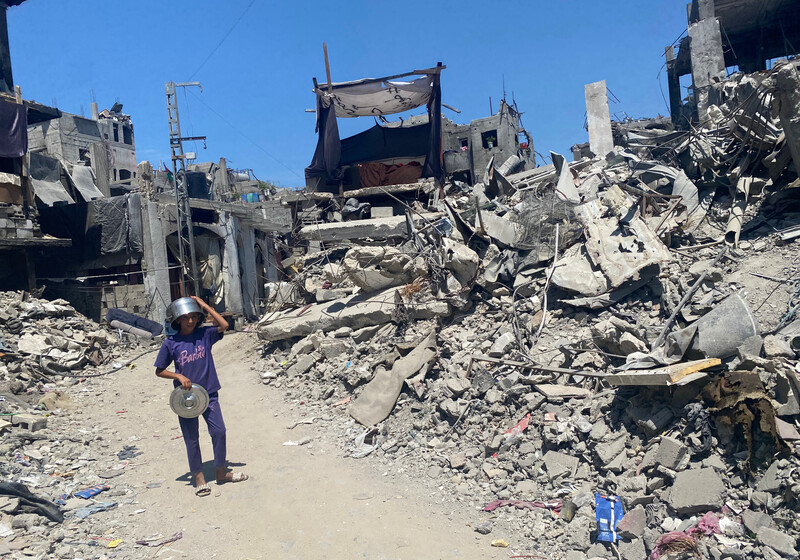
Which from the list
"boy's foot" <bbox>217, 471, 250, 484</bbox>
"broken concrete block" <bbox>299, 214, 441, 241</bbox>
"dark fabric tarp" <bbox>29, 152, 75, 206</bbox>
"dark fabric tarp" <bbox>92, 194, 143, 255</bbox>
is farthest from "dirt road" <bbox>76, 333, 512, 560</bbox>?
"dark fabric tarp" <bbox>29, 152, 75, 206</bbox>

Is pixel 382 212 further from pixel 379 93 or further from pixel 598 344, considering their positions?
pixel 598 344

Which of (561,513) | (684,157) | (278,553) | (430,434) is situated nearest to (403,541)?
(278,553)

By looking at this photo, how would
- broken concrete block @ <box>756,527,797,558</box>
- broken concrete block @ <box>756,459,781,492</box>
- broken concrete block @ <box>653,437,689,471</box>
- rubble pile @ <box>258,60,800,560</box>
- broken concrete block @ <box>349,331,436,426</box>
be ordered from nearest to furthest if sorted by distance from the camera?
1. broken concrete block @ <box>756,527,797,558</box>
2. broken concrete block @ <box>756,459,781,492</box>
3. rubble pile @ <box>258,60,800,560</box>
4. broken concrete block @ <box>653,437,689,471</box>
5. broken concrete block @ <box>349,331,436,426</box>

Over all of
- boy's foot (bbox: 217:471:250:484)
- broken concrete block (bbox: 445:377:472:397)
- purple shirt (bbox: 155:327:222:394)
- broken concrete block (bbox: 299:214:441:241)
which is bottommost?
boy's foot (bbox: 217:471:250:484)

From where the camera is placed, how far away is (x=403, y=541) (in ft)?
12.2

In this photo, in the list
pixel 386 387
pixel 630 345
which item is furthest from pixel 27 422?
pixel 630 345

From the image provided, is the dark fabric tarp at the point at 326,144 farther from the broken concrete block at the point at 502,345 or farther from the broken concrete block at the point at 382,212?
the broken concrete block at the point at 502,345

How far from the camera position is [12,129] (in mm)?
13539

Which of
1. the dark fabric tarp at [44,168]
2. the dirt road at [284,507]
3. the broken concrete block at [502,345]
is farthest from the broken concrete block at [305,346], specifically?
the dark fabric tarp at [44,168]

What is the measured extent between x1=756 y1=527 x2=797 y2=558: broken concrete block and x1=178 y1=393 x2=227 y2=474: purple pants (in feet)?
12.7

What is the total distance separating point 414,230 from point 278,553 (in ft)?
19.6

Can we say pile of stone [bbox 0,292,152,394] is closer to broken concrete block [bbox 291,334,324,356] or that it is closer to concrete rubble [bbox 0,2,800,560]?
concrete rubble [bbox 0,2,800,560]

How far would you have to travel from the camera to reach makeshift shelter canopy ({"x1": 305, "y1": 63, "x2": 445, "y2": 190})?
15383 mm

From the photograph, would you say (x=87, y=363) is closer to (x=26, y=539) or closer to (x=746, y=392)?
(x=26, y=539)
